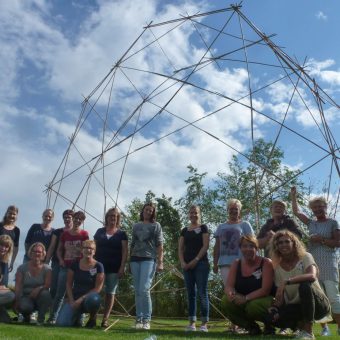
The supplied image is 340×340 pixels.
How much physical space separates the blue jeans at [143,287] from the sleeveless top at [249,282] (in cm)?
144

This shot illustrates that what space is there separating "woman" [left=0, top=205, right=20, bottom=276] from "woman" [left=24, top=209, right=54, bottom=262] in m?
0.17

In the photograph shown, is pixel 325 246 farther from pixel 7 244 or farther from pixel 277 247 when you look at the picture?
pixel 7 244

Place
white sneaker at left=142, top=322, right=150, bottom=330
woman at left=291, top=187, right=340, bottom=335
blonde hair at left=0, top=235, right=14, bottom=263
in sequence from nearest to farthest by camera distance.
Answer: woman at left=291, top=187, right=340, bottom=335 → white sneaker at left=142, top=322, right=150, bottom=330 → blonde hair at left=0, top=235, right=14, bottom=263

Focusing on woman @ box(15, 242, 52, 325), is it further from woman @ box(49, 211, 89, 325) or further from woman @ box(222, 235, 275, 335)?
woman @ box(222, 235, 275, 335)

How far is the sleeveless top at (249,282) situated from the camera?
204 inches

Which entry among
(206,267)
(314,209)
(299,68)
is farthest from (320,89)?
(206,267)

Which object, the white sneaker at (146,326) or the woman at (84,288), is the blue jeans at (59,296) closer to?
the woman at (84,288)

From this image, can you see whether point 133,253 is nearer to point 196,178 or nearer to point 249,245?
point 249,245

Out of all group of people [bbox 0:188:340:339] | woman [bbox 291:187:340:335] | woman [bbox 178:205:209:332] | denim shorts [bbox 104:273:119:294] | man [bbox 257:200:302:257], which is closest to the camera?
group of people [bbox 0:188:340:339]

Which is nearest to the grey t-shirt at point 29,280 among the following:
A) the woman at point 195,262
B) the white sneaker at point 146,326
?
the white sneaker at point 146,326

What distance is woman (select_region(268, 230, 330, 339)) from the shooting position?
4676 mm

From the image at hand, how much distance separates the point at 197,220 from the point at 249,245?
1.41m

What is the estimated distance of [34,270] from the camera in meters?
6.78

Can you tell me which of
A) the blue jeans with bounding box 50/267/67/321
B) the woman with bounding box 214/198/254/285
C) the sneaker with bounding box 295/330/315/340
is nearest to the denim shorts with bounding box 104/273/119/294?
the blue jeans with bounding box 50/267/67/321
